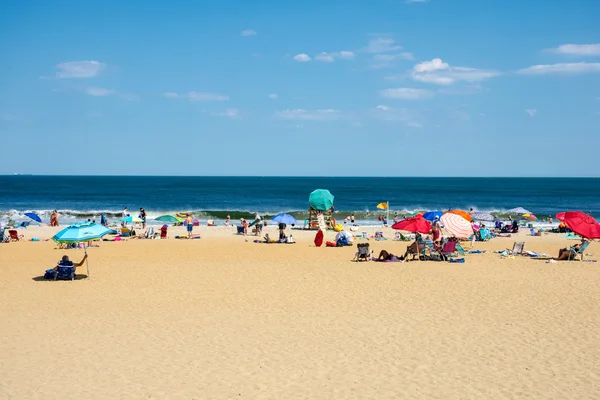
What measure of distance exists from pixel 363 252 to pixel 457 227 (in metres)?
3.77

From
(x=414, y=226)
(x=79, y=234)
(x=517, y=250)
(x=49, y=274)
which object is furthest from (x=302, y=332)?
(x=517, y=250)

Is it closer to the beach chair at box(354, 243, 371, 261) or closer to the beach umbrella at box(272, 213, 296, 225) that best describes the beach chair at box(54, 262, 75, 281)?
the beach chair at box(354, 243, 371, 261)

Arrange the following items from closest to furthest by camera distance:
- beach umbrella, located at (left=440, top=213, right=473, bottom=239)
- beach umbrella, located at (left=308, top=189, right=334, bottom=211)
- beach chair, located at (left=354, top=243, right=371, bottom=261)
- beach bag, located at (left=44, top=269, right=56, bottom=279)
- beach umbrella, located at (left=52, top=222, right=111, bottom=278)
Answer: beach bag, located at (left=44, top=269, right=56, bottom=279) < beach umbrella, located at (left=52, top=222, right=111, bottom=278) < beach chair, located at (left=354, top=243, right=371, bottom=261) < beach umbrella, located at (left=440, top=213, right=473, bottom=239) < beach umbrella, located at (left=308, top=189, right=334, bottom=211)

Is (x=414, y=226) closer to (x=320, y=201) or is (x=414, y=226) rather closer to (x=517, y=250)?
(x=517, y=250)

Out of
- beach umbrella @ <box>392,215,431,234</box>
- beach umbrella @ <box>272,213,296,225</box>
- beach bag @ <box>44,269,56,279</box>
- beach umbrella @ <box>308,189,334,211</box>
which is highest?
beach umbrella @ <box>308,189,334,211</box>

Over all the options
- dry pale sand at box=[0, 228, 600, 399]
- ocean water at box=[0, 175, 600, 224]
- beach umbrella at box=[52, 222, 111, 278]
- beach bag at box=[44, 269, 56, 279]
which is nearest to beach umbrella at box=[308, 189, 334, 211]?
ocean water at box=[0, 175, 600, 224]

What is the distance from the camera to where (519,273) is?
17297 mm

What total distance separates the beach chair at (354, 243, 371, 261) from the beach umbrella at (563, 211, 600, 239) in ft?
23.3

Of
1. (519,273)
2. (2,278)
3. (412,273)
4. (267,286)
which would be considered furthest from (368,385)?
(2,278)

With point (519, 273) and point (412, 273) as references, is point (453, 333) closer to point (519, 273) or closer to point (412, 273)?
point (412, 273)

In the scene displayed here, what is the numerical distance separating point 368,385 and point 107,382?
3.85 meters

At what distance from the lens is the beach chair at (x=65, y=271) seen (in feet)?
51.2

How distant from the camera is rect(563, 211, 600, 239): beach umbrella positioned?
1884cm

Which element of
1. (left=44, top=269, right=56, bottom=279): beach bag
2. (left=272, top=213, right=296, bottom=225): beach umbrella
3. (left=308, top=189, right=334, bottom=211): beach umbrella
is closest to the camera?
(left=44, top=269, right=56, bottom=279): beach bag
